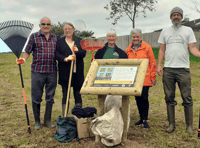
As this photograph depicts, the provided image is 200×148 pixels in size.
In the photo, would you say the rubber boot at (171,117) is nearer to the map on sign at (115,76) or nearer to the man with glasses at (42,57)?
the map on sign at (115,76)

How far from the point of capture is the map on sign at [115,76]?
3.29 meters

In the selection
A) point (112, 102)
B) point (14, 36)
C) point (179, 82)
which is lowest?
point (112, 102)

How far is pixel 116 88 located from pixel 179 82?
4.65ft

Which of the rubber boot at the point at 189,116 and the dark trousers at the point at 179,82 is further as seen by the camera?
the rubber boot at the point at 189,116

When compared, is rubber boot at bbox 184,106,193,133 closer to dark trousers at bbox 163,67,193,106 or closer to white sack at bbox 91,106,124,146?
dark trousers at bbox 163,67,193,106

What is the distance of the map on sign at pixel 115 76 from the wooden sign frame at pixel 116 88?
0.23 ft

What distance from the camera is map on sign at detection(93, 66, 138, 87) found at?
10.8 feet

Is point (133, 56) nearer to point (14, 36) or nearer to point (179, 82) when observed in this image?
point (179, 82)

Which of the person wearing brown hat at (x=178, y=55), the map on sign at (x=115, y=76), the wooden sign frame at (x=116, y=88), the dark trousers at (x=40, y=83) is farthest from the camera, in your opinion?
the dark trousers at (x=40, y=83)

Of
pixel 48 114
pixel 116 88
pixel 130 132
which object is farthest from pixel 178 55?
pixel 48 114

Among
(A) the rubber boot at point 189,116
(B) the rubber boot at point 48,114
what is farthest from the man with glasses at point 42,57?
(A) the rubber boot at point 189,116

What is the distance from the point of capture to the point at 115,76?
135 inches

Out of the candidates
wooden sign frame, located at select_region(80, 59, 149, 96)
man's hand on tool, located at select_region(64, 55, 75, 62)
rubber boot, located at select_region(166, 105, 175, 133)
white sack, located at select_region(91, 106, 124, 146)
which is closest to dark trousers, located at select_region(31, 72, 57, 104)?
man's hand on tool, located at select_region(64, 55, 75, 62)

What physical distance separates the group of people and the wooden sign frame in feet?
0.95
